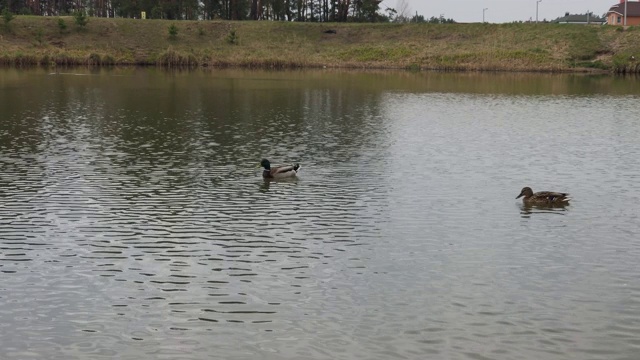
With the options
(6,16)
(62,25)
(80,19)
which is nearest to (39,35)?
(62,25)

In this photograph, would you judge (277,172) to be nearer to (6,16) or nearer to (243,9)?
(6,16)

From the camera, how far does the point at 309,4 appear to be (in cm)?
12444

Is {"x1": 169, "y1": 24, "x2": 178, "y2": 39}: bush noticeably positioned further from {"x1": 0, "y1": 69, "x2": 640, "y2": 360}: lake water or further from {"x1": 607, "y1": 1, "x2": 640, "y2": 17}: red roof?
{"x1": 607, "y1": 1, "x2": 640, "y2": 17}: red roof

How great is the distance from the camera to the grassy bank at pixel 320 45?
91.8 m

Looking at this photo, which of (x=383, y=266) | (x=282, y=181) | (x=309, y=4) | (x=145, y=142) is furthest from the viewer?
(x=309, y=4)

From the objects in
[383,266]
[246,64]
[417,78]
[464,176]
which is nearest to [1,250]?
[383,266]

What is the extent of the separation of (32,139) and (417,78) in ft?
165

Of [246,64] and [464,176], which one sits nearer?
[464,176]

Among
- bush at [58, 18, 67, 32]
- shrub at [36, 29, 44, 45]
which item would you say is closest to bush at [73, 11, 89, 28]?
bush at [58, 18, 67, 32]

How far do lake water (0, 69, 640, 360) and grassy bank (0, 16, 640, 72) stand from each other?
2079 inches

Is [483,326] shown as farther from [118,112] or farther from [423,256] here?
[118,112]

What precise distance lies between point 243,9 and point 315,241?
355 ft

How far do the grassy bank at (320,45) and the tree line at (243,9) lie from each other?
12490mm

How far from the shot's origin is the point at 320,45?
103188mm
